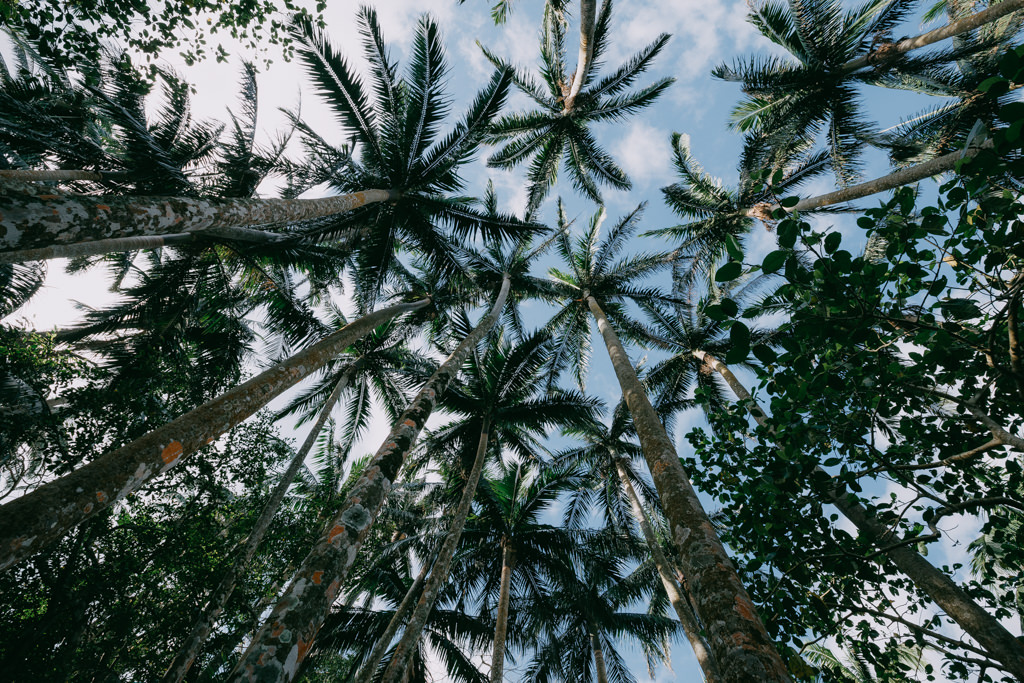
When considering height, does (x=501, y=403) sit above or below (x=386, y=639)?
above

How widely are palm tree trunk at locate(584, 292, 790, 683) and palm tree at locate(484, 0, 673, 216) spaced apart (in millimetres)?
10600

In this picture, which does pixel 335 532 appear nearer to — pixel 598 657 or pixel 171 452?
pixel 171 452

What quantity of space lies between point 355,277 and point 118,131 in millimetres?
5164

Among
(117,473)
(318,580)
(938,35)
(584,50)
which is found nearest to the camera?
(318,580)

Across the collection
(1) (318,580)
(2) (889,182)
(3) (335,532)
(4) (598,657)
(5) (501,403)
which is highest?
(5) (501,403)

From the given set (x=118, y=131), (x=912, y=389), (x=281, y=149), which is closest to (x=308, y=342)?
(x=281, y=149)

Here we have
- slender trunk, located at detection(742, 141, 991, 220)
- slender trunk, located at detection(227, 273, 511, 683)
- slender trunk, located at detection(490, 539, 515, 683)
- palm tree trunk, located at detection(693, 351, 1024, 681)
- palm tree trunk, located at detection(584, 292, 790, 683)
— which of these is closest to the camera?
palm tree trunk, located at detection(584, 292, 790, 683)

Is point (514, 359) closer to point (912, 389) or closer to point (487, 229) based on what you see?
point (487, 229)

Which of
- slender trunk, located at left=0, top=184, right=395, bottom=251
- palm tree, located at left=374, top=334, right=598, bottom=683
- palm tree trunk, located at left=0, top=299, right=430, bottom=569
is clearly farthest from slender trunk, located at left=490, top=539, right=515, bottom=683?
slender trunk, located at left=0, top=184, right=395, bottom=251

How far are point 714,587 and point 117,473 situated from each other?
4.54 metres

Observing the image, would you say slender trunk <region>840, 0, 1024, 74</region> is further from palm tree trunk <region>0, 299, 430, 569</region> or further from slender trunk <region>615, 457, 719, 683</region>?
palm tree trunk <region>0, 299, 430, 569</region>

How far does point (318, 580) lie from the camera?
3.03 m

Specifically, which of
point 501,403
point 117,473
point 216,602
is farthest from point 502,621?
point 117,473

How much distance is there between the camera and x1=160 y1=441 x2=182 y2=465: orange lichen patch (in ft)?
11.9
